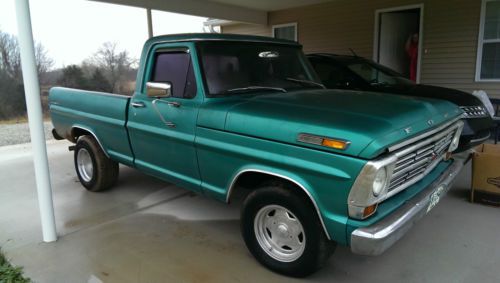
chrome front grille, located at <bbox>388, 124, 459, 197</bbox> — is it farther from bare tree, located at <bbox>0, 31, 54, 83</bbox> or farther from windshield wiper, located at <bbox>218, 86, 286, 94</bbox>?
bare tree, located at <bbox>0, 31, 54, 83</bbox>

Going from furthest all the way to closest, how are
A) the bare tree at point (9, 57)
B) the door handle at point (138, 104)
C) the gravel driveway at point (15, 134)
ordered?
the bare tree at point (9, 57), the gravel driveway at point (15, 134), the door handle at point (138, 104)

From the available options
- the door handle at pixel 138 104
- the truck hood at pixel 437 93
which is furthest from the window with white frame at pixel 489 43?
the door handle at pixel 138 104

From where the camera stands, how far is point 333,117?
274cm

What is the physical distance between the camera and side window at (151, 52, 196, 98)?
3625 mm

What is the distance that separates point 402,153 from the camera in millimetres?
2576

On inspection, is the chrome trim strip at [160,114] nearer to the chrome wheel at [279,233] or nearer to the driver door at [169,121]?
the driver door at [169,121]

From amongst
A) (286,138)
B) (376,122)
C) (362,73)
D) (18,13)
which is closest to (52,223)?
(18,13)

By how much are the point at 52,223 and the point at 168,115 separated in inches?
63.4

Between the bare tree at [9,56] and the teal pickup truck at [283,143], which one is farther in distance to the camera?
the bare tree at [9,56]

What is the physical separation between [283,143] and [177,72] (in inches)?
64.1

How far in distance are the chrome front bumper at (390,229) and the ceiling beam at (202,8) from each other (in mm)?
7915

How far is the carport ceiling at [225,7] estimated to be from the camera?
29.6 ft

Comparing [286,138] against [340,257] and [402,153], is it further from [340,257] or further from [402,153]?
[340,257]

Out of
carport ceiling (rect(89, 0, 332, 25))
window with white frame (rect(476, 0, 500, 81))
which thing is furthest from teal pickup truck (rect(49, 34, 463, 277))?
window with white frame (rect(476, 0, 500, 81))
